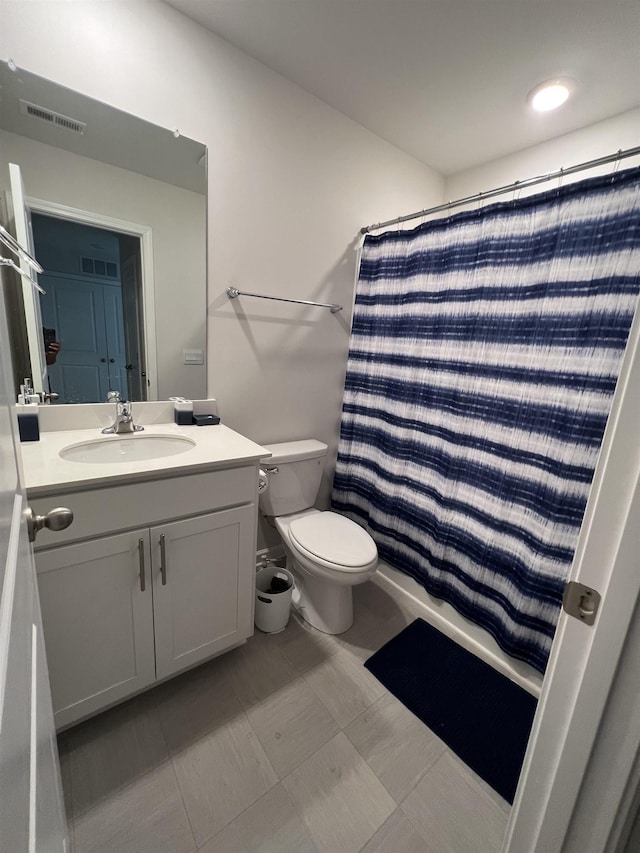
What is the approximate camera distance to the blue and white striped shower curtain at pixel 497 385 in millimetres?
1145

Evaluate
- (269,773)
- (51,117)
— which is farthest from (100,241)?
(269,773)

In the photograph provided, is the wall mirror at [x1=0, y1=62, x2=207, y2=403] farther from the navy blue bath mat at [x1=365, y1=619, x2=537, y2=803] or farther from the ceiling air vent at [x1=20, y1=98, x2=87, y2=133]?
the navy blue bath mat at [x1=365, y1=619, x2=537, y2=803]

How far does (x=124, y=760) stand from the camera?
109 cm

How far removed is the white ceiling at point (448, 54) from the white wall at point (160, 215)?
0.64m

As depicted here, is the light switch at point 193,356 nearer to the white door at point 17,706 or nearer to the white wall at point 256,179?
the white wall at point 256,179

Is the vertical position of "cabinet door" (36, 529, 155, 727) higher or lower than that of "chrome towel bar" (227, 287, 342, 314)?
lower

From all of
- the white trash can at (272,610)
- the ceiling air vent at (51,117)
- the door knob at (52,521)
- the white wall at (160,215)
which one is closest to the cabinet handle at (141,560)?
the door knob at (52,521)

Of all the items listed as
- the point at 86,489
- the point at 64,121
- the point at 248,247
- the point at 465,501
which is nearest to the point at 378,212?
the point at 248,247

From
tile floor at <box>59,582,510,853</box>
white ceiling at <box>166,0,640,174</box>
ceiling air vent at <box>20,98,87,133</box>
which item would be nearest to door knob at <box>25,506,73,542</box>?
tile floor at <box>59,582,510,853</box>

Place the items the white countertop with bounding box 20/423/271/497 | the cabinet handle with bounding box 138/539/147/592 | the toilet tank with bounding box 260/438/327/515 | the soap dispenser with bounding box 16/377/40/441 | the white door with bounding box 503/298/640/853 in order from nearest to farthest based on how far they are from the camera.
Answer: the white door with bounding box 503/298/640/853
the white countertop with bounding box 20/423/271/497
the cabinet handle with bounding box 138/539/147/592
the soap dispenser with bounding box 16/377/40/441
the toilet tank with bounding box 260/438/327/515

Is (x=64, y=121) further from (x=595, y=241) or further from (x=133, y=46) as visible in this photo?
(x=595, y=241)

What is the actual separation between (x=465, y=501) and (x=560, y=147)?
5.99ft

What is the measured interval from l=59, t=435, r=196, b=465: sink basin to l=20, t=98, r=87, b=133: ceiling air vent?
3.52ft

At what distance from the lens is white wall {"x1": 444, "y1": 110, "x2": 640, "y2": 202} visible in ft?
5.15
